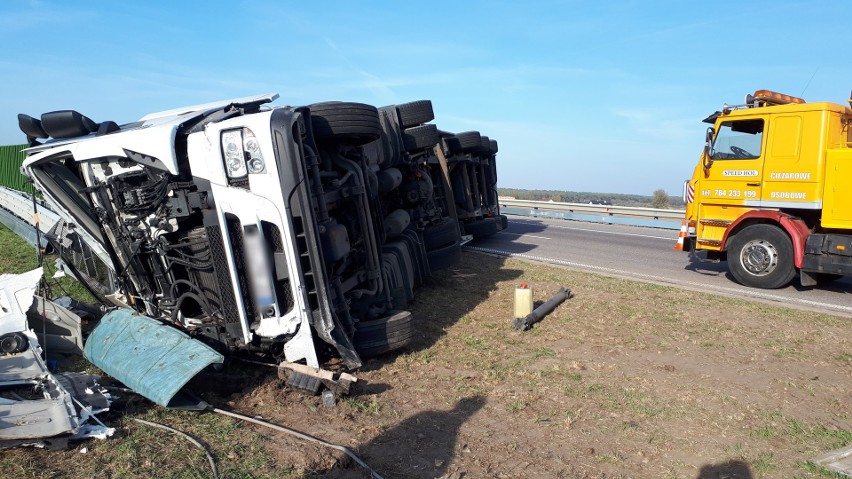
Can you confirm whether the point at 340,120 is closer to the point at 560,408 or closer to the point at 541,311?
the point at 560,408

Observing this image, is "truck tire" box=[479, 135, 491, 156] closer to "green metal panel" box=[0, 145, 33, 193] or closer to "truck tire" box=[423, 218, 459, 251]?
"truck tire" box=[423, 218, 459, 251]

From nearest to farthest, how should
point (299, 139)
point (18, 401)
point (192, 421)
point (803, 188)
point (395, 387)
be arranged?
1. point (18, 401)
2. point (192, 421)
3. point (299, 139)
4. point (395, 387)
5. point (803, 188)

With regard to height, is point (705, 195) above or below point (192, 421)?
above

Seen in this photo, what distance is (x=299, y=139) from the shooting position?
4.74 meters

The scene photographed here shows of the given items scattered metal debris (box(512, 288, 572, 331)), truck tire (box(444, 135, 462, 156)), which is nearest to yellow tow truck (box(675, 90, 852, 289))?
scattered metal debris (box(512, 288, 572, 331))

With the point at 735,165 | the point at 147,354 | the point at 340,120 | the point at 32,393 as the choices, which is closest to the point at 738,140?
the point at 735,165

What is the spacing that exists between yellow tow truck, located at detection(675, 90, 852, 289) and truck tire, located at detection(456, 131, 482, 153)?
4253mm

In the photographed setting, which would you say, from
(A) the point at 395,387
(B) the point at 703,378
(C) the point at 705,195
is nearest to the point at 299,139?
(A) the point at 395,387

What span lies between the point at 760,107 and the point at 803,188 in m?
1.50

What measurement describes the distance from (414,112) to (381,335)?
167 inches

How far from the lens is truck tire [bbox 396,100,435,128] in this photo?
859cm

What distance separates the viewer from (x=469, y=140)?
12219mm

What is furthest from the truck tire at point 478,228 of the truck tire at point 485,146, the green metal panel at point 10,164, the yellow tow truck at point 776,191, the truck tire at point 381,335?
the green metal panel at point 10,164

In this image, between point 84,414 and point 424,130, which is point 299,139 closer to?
point 84,414
